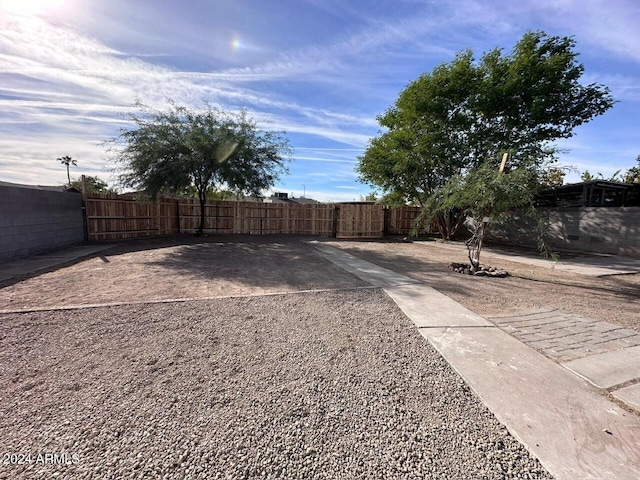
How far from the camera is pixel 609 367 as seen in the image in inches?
106

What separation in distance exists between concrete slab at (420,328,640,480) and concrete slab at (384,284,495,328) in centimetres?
58

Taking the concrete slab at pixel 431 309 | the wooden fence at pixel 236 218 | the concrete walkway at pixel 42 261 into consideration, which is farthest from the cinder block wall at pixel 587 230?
the concrete walkway at pixel 42 261

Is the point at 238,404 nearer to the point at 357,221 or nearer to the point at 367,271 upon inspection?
the point at 367,271

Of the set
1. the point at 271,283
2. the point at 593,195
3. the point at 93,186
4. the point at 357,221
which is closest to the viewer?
the point at 271,283

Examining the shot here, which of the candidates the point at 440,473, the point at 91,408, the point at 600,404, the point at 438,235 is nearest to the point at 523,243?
the point at 438,235

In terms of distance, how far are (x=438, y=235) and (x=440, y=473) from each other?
1704 cm

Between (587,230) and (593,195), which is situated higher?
(593,195)

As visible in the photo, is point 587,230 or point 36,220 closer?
point 36,220

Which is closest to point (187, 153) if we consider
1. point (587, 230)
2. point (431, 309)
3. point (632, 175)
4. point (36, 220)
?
point (36, 220)

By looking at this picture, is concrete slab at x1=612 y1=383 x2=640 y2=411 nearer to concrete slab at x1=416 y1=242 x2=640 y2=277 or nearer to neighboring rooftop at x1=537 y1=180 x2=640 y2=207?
concrete slab at x1=416 y1=242 x2=640 y2=277

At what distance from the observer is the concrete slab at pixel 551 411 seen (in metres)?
1.65

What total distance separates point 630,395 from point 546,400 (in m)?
0.73

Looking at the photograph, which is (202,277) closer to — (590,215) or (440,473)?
(440,473)

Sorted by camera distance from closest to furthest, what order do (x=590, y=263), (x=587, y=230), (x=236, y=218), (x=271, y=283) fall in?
(x=271, y=283) → (x=590, y=263) → (x=587, y=230) → (x=236, y=218)
